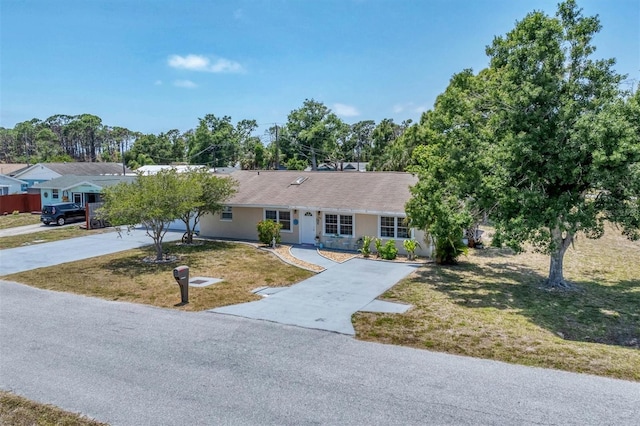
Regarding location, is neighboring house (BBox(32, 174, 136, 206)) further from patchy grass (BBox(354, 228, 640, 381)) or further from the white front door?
patchy grass (BBox(354, 228, 640, 381))

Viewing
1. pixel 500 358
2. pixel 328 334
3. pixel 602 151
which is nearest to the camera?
pixel 500 358

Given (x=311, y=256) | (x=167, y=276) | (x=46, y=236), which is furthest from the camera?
(x=46, y=236)

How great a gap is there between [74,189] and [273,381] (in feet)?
109

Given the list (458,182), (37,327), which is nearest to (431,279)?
(458,182)

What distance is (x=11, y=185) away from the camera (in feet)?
138

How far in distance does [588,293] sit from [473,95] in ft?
25.7

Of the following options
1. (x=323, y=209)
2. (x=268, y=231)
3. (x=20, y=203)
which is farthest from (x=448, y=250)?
(x=20, y=203)

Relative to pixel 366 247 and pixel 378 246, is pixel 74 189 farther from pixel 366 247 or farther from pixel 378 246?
pixel 378 246

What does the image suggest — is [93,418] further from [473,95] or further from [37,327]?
[473,95]

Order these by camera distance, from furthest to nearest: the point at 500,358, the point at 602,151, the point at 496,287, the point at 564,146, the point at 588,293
Answer: the point at 496,287, the point at 588,293, the point at 564,146, the point at 602,151, the point at 500,358

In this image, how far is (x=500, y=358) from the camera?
8.66 metres

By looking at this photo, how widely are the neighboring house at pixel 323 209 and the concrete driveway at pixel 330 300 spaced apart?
314 cm

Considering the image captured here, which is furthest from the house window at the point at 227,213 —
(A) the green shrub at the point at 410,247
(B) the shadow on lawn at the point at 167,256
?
(A) the green shrub at the point at 410,247

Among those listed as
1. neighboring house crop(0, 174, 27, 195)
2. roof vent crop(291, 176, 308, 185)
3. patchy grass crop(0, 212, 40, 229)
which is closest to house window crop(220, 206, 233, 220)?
roof vent crop(291, 176, 308, 185)
